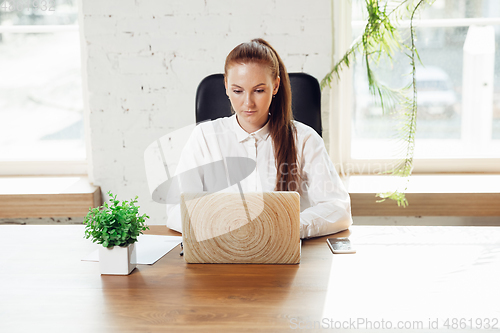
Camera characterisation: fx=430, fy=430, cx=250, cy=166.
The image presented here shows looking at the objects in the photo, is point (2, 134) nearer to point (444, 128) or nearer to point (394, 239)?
point (394, 239)

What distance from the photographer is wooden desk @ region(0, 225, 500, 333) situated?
0.70m

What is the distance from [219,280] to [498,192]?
1.58 metres

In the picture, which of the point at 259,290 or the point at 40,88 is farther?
the point at 40,88

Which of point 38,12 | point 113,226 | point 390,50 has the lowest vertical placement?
point 113,226

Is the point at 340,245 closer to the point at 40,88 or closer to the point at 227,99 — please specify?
the point at 227,99

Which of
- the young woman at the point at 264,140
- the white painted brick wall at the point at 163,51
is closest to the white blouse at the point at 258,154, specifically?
the young woman at the point at 264,140

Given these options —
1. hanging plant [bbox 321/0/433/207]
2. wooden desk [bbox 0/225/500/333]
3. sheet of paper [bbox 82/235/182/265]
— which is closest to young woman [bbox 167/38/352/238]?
sheet of paper [bbox 82/235/182/265]

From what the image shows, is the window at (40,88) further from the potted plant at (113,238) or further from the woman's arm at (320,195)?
the potted plant at (113,238)

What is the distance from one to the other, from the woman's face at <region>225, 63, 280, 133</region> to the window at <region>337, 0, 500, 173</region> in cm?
106

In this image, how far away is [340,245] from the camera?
1.04m

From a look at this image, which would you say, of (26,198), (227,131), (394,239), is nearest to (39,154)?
(26,198)

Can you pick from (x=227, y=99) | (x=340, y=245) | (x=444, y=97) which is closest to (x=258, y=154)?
(x=227, y=99)

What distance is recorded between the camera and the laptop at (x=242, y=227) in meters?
0.91

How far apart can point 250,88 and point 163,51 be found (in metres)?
1.00
